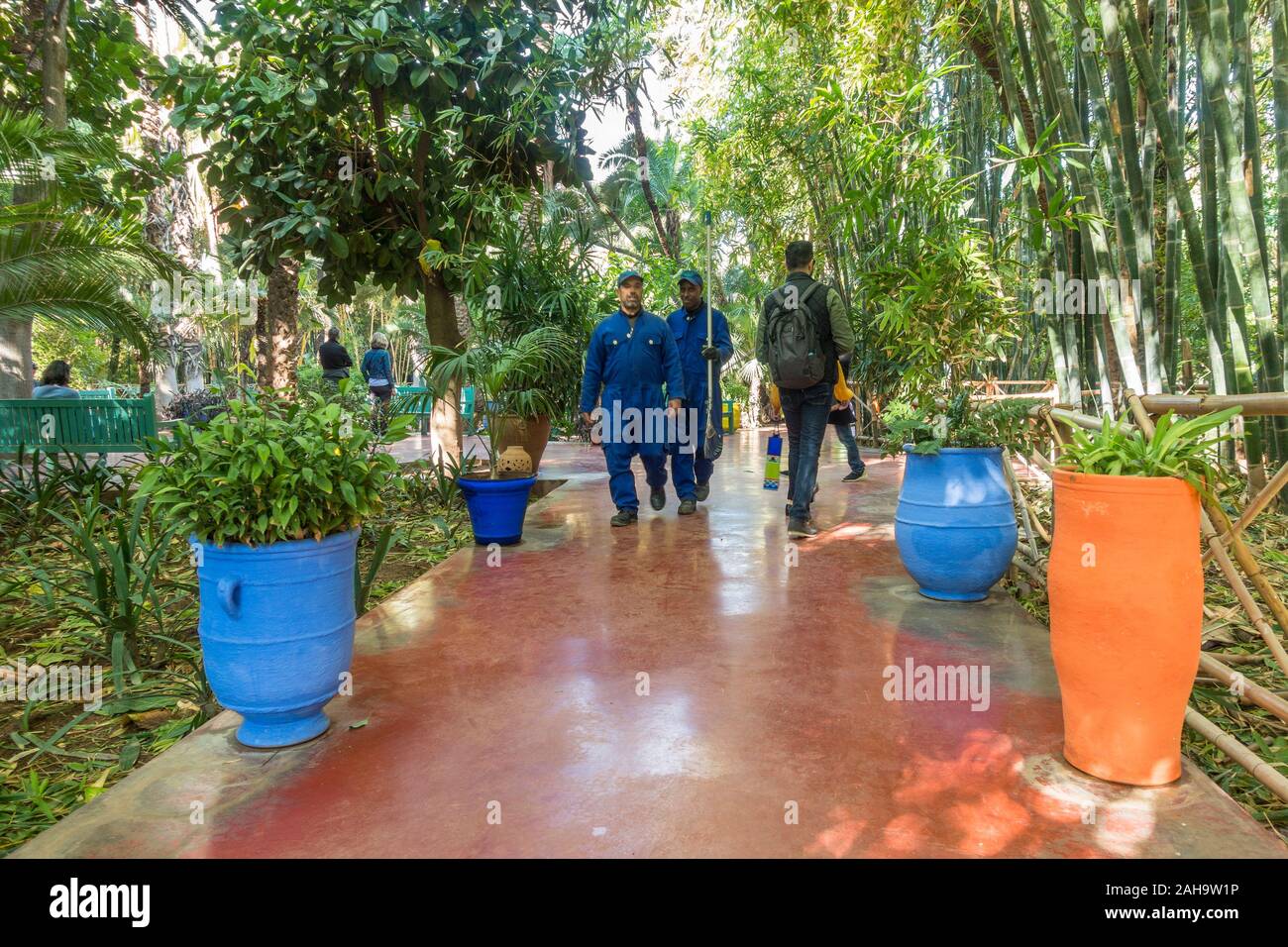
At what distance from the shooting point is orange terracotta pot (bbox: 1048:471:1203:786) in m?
2.08

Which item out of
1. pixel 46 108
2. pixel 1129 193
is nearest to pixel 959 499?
pixel 1129 193

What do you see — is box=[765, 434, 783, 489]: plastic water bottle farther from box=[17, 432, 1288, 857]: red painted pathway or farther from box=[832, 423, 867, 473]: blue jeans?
box=[17, 432, 1288, 857]: red painted pathway

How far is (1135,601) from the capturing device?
2.09 metres

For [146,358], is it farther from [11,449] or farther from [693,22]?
[693,22]

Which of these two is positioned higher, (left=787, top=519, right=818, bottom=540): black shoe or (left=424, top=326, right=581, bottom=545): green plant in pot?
(left=424, top=326, right=581, bottom=545): green plant in pot

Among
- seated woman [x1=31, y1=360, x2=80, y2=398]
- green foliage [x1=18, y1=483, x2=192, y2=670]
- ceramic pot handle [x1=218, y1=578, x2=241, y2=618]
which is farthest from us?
seated woman [x1=31, y1=360, x2=80, y2=398]

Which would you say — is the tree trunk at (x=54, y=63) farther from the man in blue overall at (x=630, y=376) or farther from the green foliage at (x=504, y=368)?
the man in blue overall at (x=630, y=376)

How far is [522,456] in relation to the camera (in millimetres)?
6277

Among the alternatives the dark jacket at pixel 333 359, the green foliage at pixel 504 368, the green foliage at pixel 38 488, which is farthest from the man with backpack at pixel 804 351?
the dark jacket at pixel 333 359

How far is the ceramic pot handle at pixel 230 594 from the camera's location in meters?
2.39

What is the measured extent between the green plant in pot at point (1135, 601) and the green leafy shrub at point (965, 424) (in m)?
1.49

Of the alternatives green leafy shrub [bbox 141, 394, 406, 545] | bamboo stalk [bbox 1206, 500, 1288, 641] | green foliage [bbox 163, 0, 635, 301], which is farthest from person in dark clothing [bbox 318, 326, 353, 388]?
bamboo stalk [bbox 1206, 500, 1288, 641]

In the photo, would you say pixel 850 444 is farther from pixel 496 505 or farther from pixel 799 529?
pixel 496 505
